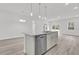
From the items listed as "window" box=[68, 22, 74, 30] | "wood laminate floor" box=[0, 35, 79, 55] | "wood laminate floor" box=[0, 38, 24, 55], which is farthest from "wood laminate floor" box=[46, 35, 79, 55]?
"window" box=[68, 22, 74, 30]

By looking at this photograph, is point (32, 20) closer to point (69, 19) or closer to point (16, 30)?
point (16, 30)

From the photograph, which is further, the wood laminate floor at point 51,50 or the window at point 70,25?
the window at point 70,25

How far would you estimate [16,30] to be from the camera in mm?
9250

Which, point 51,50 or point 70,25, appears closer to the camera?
point 51,50

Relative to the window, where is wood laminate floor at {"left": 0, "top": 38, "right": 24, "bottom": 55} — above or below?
below

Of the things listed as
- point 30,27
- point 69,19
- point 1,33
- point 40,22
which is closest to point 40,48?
point 1,33

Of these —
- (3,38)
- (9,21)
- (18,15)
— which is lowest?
(3,38)

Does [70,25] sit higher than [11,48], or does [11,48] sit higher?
[70,25]

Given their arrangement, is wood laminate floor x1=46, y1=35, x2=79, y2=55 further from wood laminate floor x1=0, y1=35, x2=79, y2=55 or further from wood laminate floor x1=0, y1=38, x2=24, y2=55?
wood laminate floor x1=0, y1=38, x2=24, y2=55

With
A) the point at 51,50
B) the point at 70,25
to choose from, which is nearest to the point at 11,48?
the point at 51,50

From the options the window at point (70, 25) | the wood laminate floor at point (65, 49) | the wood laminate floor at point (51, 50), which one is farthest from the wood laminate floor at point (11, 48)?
the window at point (70, 25)

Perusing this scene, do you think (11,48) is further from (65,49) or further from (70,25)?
(70,25)

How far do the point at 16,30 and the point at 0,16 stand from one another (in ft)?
7.74

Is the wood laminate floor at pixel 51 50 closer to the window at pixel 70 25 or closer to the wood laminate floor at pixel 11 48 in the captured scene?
the wood laminate floor at pixel 11 48
